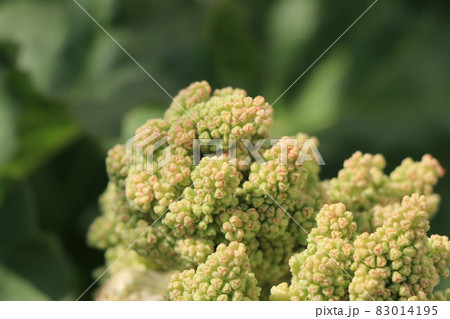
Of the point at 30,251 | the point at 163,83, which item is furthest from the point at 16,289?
the point at 163,83

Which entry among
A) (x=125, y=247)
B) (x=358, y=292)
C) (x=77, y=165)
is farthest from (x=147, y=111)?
(x=358, y=292)

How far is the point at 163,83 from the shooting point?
54.6 inches

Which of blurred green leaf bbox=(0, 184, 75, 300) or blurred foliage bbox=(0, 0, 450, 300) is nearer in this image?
blurred green leaf bbox=(0, 184, 75, 300)

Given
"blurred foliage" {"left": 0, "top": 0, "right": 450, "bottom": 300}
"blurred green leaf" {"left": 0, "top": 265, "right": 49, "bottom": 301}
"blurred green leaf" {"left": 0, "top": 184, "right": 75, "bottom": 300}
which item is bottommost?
"blurred green leaf" {"left": 0, "top": 265, "right": 49, "bottom": 301}

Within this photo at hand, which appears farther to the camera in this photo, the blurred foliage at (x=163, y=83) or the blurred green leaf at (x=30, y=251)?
the blurred foliage at (x=163, y=83)

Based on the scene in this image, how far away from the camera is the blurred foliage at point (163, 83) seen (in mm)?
1230

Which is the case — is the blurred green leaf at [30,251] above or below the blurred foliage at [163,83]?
below

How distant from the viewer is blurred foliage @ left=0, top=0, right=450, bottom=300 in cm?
123

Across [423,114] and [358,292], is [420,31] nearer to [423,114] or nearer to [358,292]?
[423,114]

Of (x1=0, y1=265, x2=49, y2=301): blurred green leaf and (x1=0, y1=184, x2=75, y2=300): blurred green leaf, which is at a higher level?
(x1=0, y1=184, x2=75, y2=300): blurred green leaf

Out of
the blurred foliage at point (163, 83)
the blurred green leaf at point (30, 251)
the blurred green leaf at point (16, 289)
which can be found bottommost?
the blurred green leaf at point (16, 289)

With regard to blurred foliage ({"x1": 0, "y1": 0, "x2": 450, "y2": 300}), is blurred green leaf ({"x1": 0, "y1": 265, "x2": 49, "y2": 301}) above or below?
below

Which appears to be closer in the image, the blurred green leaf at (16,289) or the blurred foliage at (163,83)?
the blurred green leaf at (16,289)

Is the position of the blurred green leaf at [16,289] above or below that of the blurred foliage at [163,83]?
below
